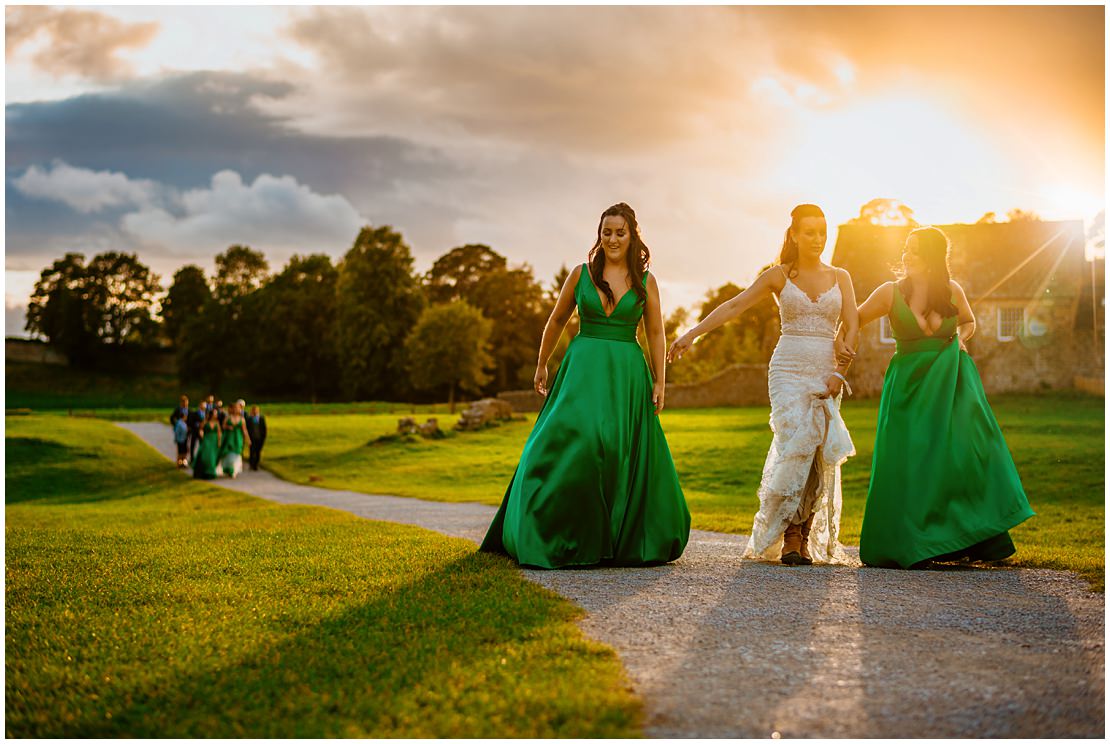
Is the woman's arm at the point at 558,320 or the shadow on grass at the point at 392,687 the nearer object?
the shadow on grass at the point at 392,687

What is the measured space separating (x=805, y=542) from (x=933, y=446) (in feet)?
4.15

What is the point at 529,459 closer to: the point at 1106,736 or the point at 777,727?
the point at 777,727

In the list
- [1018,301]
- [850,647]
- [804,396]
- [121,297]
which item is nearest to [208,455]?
[804,396]

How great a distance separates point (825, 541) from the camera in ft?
26.0

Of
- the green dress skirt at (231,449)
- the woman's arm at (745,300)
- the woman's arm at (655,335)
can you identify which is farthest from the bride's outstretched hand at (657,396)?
the green dress skirt at (231,449)

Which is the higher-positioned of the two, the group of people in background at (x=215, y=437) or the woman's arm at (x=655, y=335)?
the woman's arm at (x=655, y=335)

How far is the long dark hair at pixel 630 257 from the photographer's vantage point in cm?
775

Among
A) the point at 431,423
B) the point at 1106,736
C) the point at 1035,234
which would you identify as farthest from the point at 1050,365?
the point at 1106,736

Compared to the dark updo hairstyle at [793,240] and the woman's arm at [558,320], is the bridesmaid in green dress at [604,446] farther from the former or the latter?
the dark updo hairstyle at [793,240]

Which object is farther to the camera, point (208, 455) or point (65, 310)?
point (65, 310)

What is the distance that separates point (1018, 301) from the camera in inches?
1843

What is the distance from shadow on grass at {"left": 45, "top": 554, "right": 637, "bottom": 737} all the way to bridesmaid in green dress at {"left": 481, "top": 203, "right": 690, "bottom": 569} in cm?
201

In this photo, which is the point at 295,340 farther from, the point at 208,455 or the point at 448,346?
the point at 208,455

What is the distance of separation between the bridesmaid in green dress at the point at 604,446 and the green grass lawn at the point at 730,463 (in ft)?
10.2
